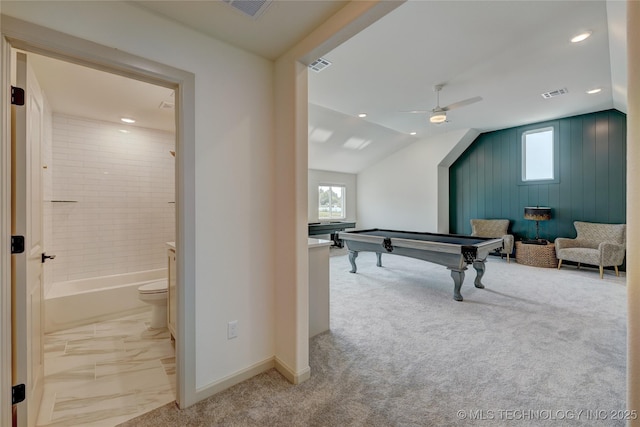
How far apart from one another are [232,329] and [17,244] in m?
1.25

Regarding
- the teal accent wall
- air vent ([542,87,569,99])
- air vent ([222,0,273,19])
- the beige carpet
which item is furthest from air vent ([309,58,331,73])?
the teal accent wall

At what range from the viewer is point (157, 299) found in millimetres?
2752

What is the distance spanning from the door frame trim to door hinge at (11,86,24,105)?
72 mm

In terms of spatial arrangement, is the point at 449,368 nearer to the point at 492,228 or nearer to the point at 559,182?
the point at 492,228

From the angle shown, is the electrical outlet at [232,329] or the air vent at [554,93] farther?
the air vent at [554,93]

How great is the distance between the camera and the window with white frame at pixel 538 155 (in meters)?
5.88

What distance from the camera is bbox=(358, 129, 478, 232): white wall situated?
7012 mm

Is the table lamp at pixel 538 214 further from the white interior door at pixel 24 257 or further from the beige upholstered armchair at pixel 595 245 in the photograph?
the white interior door at pixel 24 257

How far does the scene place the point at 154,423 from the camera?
1582 millimetres

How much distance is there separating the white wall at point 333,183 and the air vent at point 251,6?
608 cm

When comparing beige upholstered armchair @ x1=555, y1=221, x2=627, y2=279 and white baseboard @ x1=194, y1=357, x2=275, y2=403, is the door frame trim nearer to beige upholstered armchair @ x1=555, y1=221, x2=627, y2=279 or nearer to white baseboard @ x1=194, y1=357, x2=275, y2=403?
white baseboard @ x1=194, y1=357, x2=275, y2=403

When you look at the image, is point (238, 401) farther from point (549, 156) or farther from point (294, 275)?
point (549, 156)

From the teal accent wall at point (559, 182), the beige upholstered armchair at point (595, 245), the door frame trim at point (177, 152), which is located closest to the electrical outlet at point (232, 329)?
the door frame trim at point (177, 152)

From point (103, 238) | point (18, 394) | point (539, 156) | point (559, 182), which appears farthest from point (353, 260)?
point (539, 156)
